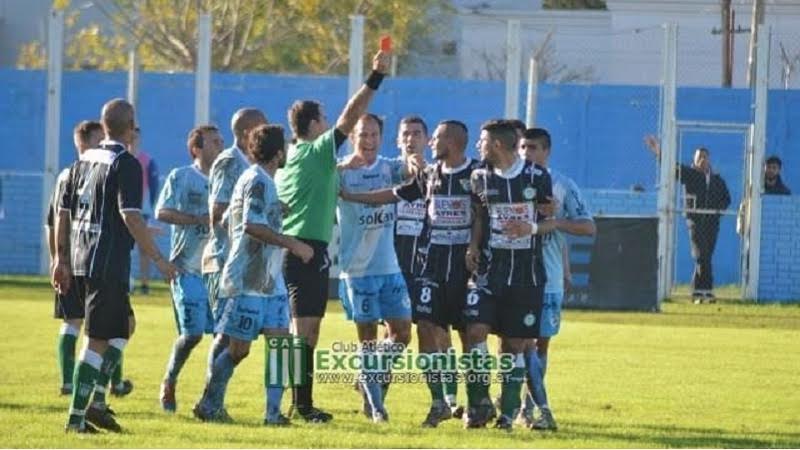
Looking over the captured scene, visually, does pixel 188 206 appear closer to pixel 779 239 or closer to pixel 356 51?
pixel 356 51

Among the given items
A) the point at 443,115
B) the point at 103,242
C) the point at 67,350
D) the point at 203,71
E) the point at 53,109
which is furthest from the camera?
the point at 443,115

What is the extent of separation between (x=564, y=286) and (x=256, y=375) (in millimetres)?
3825

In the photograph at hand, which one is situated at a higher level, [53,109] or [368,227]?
[53,109]

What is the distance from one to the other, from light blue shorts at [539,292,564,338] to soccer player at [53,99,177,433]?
9.53 ft

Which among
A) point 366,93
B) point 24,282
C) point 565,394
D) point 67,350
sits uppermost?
point 366,93

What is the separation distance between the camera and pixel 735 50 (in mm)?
37438

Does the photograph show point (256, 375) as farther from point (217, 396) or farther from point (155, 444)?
point (155, 444)

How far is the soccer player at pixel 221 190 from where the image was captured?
1397 cm

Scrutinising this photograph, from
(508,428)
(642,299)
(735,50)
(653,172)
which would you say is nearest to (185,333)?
(508,428)

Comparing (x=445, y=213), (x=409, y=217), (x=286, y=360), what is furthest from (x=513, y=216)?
(x=409, y=217)

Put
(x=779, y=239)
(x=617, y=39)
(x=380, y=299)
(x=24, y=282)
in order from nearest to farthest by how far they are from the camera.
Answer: (x=380, y=299) → (x=779, y=239) → (x=24, y=282) → (x=617, y=39)

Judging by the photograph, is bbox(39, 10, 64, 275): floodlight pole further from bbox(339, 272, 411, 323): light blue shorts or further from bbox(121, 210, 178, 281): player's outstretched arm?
bbox(121, 210, 178, 281): player's outstretched arm

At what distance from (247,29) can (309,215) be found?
2422 cm

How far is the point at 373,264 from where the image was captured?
47.4 ft
